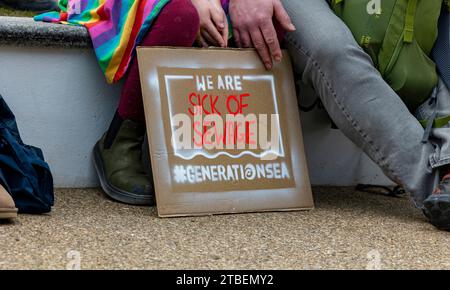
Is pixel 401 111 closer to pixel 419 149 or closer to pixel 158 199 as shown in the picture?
pixel 419 149

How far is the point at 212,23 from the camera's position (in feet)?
6.49

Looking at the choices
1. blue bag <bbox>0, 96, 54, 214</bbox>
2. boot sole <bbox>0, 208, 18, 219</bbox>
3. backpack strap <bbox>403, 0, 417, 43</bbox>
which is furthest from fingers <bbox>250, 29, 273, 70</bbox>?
boot sole <bbox>0, 208, 18, 219</bbox>

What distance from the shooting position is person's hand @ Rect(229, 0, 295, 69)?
1.97 m

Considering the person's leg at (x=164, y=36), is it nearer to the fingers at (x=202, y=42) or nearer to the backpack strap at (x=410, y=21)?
the fingers at (x=202, y=42)

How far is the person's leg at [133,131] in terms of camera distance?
6.31 ft

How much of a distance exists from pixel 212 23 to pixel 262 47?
0.13 meters

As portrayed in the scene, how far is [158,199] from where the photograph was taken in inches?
72.3

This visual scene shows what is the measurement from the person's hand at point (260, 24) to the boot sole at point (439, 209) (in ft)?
1.65

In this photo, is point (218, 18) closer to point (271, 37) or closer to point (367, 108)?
point (271, 37)

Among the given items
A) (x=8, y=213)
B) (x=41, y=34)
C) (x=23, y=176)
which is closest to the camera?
(x=8, y=213)

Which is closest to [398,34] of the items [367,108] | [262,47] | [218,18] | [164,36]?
[367,108]

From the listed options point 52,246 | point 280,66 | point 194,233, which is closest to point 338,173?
point 280,66

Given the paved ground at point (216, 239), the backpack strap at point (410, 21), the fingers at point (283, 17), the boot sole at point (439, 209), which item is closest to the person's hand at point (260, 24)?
the fingers at point (283, 17)

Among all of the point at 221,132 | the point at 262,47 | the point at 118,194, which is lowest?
the point at 118,194
